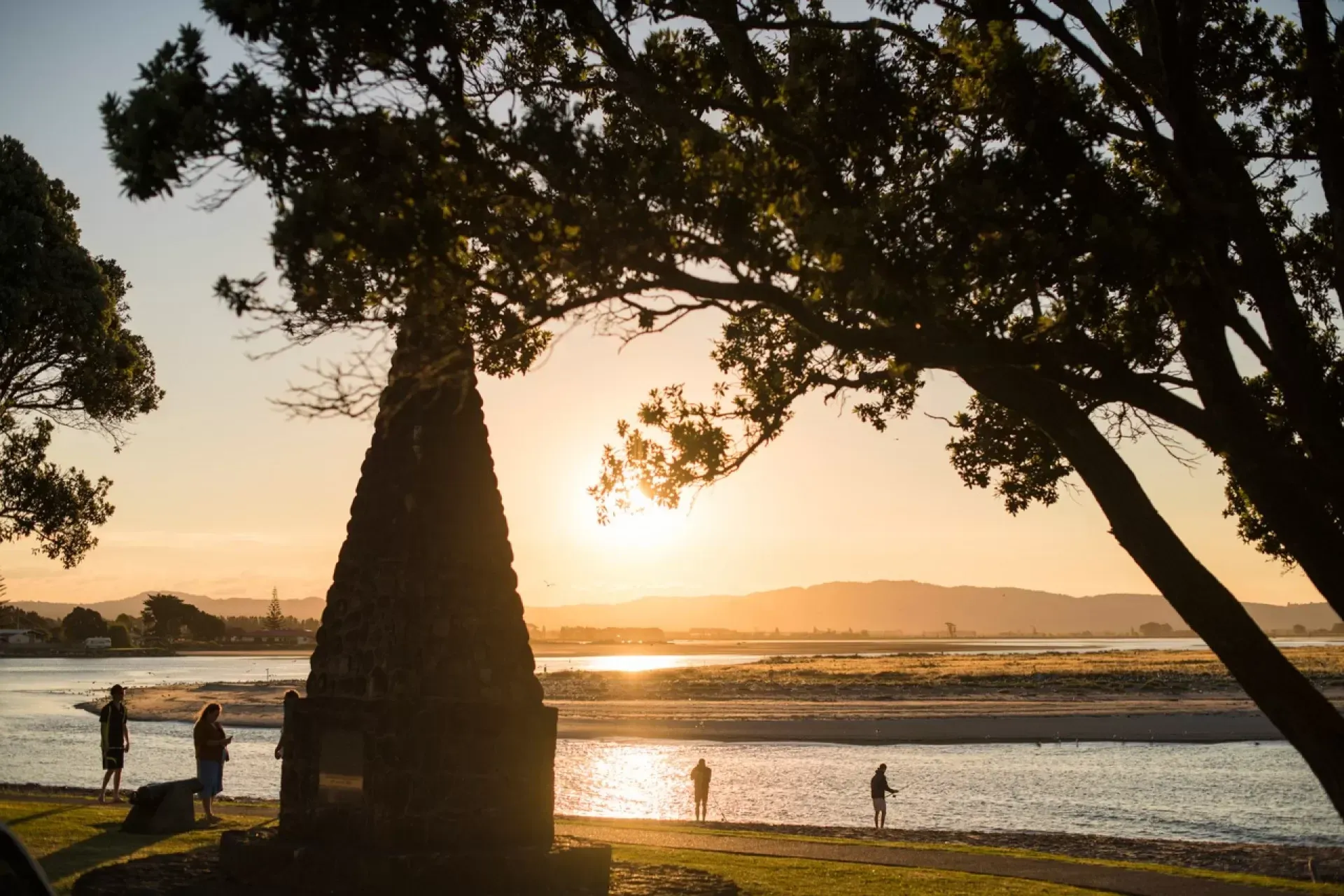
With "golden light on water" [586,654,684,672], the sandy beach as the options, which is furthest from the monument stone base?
"golden light on water" [586,654,684,672]

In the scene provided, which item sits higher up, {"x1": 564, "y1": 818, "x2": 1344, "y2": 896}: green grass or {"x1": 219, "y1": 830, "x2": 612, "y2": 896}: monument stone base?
{"x1": 219, "y1": 830, "x2": 612, "y2": 896}: monument stone base

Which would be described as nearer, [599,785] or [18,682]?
[599,785]

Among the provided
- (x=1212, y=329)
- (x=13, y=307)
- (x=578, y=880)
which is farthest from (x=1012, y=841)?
(x=13, y=307)

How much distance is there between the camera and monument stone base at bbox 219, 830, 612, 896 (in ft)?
40.9

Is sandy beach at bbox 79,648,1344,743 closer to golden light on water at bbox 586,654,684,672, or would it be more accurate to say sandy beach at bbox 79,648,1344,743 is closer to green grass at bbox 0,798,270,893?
golden light on water at bbox 586,654,684,672

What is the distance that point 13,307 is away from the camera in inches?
816

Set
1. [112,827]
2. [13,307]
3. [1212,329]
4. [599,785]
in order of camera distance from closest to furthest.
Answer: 1. [1212,329]
2. [112,827]
3. [13,307]
4. [599,785]

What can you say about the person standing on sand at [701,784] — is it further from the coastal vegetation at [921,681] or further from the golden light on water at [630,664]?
the golden light on water at [630,664]

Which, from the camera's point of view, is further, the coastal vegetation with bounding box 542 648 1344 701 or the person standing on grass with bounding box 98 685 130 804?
the coastal vegetation with bounding box 542 648 1344 701

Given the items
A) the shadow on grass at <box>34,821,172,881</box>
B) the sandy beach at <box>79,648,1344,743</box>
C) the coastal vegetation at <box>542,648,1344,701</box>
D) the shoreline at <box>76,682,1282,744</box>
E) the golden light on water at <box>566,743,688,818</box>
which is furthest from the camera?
the coastal vegetation at <box>542,648,1344,701</box>

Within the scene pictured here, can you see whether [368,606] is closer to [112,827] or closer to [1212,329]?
[112,827]

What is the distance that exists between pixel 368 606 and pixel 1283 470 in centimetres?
925

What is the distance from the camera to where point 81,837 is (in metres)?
15.7

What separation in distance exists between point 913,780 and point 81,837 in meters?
23.5
